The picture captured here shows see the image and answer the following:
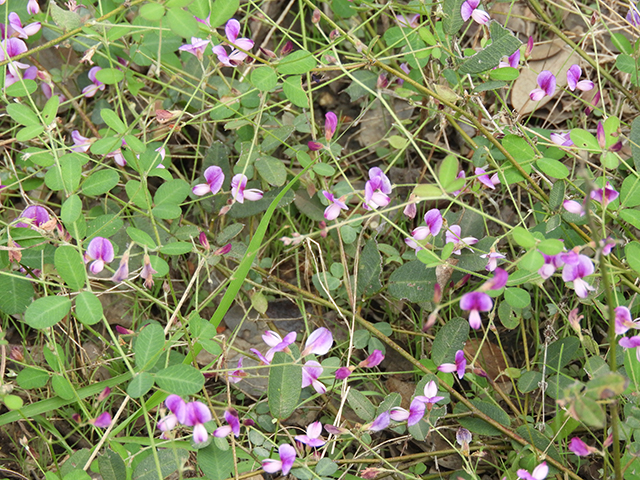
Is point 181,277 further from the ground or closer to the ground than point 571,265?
closer to the ground

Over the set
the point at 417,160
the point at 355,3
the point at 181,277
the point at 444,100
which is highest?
the point at 355,3

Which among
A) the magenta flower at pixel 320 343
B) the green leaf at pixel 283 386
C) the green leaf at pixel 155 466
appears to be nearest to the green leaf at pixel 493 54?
the magenta flower at pixel 320 343

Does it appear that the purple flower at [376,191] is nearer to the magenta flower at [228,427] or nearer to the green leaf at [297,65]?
the green leaf at [297,65]

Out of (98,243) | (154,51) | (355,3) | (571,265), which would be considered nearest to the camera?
(571,265)

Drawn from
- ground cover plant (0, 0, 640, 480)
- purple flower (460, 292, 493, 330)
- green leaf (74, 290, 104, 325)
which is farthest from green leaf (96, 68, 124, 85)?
purple flower (460, 292, 493, 330)

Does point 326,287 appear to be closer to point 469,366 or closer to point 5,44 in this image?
point 469,366

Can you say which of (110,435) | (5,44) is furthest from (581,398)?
(5,44)

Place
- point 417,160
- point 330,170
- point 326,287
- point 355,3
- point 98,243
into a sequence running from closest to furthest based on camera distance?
1. point 98,243
2. point 330,170
3. point 326,287
4. point 355,3
5. point 417,160

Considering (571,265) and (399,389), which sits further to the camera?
(399,389)
